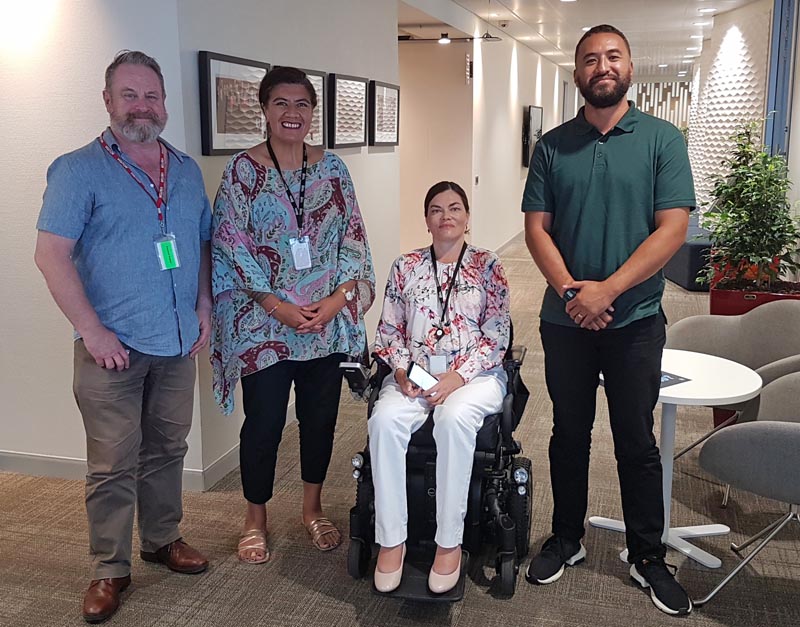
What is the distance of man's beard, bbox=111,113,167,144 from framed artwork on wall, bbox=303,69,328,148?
176 cm

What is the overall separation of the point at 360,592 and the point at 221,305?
1.06m

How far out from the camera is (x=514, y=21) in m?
9.25

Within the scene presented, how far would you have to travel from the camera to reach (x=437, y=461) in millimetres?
2443

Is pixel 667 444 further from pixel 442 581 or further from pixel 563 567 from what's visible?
pixel 442 581

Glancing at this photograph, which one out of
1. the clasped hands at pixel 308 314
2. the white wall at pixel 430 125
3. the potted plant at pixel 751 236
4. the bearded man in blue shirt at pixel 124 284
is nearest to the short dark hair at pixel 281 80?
the bearded man in blue shirt at pixel 124 284

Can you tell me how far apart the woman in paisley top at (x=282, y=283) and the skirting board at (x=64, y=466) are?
0.60 m

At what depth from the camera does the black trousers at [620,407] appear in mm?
2387

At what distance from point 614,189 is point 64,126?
2.19 meters

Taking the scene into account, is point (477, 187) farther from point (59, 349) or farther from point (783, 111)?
point (59, 349)

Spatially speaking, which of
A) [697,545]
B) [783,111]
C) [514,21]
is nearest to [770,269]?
[783,111]

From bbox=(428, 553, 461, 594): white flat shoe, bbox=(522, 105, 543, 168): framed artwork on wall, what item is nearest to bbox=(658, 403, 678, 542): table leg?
bbox=(428, 553, 461, 594): white flat shoe

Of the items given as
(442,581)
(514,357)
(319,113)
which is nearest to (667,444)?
(514,357)

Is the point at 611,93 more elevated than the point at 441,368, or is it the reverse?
the point at 611,93

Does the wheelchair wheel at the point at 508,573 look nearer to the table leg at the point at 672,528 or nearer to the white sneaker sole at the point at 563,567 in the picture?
the white sneaker sole at the point at 563,567
